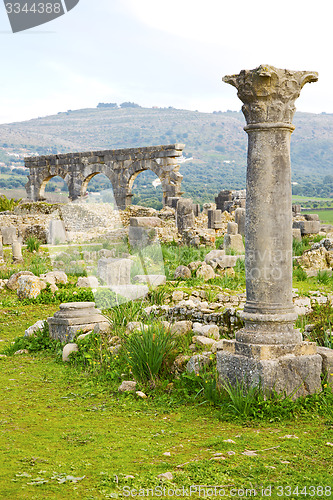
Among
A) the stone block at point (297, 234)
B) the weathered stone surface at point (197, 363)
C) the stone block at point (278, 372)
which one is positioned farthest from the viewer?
the stone block at point (297, 234)

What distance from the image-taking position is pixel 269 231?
529 cm

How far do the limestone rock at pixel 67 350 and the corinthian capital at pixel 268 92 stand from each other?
11.4 feet

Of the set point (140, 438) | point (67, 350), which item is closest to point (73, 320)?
point (67, 350)

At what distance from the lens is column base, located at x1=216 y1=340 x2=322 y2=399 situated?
196 inches

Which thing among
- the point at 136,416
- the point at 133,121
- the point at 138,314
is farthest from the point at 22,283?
the point at 133,121

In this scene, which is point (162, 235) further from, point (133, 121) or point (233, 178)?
point (133, 121)

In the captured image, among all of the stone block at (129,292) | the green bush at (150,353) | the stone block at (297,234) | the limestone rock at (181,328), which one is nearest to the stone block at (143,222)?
the stone block at (297,234)

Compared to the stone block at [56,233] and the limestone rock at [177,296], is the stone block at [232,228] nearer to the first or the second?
→ the stone block at [56,233]

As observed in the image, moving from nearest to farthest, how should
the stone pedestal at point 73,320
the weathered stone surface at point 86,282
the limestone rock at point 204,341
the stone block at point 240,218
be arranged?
1. the limestone rock at point 204,341
2. the stone pedestal at point 73,320
3. the weathered stone surface at point 86,282
4. the stone block at point 240,218

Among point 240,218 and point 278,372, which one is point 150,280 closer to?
point 278,372

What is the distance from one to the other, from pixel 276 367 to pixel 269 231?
1.18 meters

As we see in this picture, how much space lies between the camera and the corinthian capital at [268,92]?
17.4 ft

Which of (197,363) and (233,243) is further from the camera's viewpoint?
(233,243)

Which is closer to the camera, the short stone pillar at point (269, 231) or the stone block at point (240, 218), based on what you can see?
the short stone pillar at point (269, 231)
